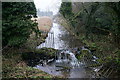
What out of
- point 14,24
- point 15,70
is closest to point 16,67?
point 15,70

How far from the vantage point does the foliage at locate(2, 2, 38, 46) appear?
9.94 m

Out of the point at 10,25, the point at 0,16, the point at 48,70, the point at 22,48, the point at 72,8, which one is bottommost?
the point at 48,70

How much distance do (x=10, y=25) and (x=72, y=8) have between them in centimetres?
1397

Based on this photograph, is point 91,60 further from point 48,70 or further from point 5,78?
point 5,78

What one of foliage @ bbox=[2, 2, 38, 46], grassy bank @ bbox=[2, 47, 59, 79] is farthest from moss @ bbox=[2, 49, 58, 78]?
foliage @ bbox=[2, 2, 38, 46]

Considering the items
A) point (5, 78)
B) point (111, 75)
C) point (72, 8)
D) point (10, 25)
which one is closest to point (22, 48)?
point (10, 25)

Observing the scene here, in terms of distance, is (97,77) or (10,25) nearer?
(97,77)

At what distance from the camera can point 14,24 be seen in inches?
389

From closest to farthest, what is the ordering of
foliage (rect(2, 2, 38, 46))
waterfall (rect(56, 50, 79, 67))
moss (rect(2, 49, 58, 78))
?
moss (rect(2, 49, 58, 78)) → foliage (rect(2, 2, 38, 46)) → waterfall (rect(56, 50, 79, 67))

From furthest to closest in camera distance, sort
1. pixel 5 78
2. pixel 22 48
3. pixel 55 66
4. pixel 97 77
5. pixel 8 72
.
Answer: pixel 22 48 < pixel 55 66 < pixel 97 77 < pixel 8 72 < pixel 5 78

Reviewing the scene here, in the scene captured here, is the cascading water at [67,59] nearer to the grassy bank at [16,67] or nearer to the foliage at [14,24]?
the grassy bank at [16,67]

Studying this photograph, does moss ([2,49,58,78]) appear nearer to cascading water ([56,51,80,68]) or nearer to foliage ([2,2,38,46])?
foliage ([2,2,38,46])

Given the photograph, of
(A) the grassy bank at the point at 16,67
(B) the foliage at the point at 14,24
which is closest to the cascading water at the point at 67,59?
(A) the grassy bank at the point at 16,67

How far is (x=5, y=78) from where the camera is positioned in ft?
24.3
